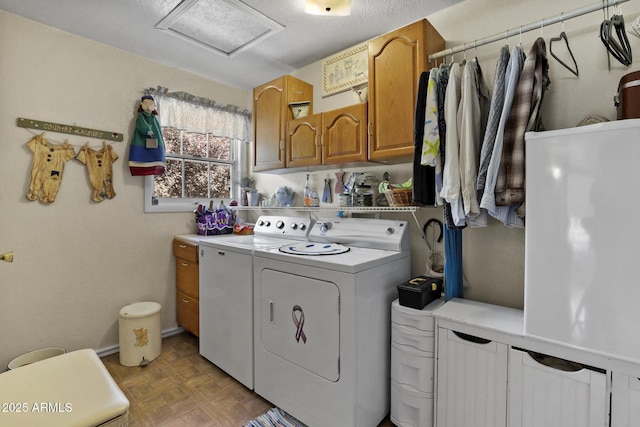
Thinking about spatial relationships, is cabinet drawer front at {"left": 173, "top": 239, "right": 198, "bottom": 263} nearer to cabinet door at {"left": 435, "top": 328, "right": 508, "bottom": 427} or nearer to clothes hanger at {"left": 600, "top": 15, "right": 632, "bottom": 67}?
cabinet door at {"left": 435, "top": 328, "right": 508, "bottom": 427}

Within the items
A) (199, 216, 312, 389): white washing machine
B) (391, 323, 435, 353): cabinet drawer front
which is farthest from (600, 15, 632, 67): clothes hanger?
(199, 216, 312, 389): white washing machine

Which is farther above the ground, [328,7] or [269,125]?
[328,7]

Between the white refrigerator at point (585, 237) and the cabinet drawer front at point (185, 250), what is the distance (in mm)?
2338

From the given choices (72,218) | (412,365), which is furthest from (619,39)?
(72,218)

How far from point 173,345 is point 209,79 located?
258 centimetres

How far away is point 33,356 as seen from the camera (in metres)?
2.10

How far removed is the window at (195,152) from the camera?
2.79 metres

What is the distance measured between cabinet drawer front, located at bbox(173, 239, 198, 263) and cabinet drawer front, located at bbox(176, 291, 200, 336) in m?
0.36

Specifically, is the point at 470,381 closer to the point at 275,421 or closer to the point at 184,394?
the point at 275,421

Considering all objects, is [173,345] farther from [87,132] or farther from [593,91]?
[593,91]

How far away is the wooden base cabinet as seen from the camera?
8.44ft

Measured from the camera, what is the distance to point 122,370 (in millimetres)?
2264

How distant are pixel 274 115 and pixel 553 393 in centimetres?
249

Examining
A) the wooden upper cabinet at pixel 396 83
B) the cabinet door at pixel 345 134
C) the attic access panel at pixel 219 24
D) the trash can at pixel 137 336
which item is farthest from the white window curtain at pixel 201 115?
the wooden upper cabinet at pixel 396 83
